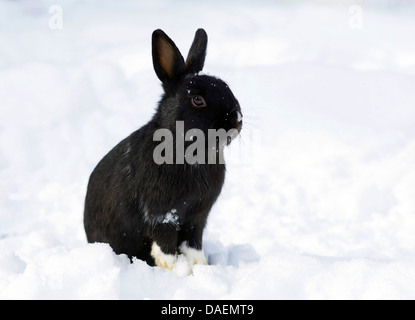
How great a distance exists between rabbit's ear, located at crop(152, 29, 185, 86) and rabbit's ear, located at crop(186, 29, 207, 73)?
0.32 ft

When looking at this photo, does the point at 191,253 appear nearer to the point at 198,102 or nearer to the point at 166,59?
the point at 198,102

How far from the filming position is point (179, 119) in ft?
10.9

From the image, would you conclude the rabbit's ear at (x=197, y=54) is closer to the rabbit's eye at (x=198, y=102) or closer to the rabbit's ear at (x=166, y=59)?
the rabbit's ear at (x=166, y=59)

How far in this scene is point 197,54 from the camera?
142 inches

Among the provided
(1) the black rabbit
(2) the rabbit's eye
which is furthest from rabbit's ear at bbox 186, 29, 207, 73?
(2) the rabbit's eye

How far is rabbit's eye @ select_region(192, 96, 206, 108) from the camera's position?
10.8 ft

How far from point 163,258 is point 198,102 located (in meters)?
1.13

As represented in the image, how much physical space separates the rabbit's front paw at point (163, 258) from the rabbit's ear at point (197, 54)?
1.30 meters

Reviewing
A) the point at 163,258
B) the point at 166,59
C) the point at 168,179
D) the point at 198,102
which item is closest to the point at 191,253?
the point at 163,258

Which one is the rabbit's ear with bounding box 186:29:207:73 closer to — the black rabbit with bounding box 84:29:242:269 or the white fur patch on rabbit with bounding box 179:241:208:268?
the black rabbit with bounding box 84:29:242:269
